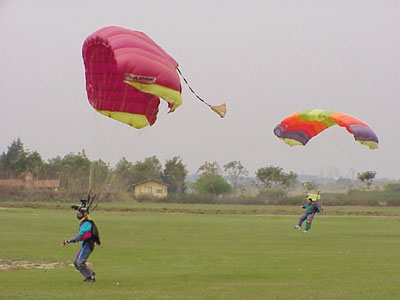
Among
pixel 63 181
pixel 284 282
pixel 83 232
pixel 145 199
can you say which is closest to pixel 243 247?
pixel 284 282

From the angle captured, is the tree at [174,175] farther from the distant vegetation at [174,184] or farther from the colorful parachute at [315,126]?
the colorful parachute at [315,126]

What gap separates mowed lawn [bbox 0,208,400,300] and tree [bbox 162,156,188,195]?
90.9 m

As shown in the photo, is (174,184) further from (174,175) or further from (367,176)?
(367,176)

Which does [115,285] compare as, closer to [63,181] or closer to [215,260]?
[215,260]

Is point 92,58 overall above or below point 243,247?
above

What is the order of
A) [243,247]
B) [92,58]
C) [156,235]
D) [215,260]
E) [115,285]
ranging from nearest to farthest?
[115,285], [92,58], [215,260], [243,247], [156,235]

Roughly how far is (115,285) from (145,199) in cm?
6831

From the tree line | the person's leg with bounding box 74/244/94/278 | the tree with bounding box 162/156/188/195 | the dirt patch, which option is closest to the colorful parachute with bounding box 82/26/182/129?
the person's leg with bounding box 74/244/94/278

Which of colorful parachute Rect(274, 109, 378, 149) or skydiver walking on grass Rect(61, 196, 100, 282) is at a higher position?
colorful parachute Rect(274, 109, 378, 149)

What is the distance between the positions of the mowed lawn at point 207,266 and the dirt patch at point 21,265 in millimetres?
25

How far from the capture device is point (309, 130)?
26.1 metres

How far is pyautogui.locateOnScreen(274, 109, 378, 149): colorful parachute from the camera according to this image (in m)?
23.1

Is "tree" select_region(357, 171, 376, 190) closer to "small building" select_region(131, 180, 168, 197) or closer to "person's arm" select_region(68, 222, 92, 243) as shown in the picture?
"small building" select_region(131, 180, 168, 197)

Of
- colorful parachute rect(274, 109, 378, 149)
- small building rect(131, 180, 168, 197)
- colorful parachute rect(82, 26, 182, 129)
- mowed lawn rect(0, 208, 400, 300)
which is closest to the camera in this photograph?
mowed lawn rect(0, 208, 400, 300)
